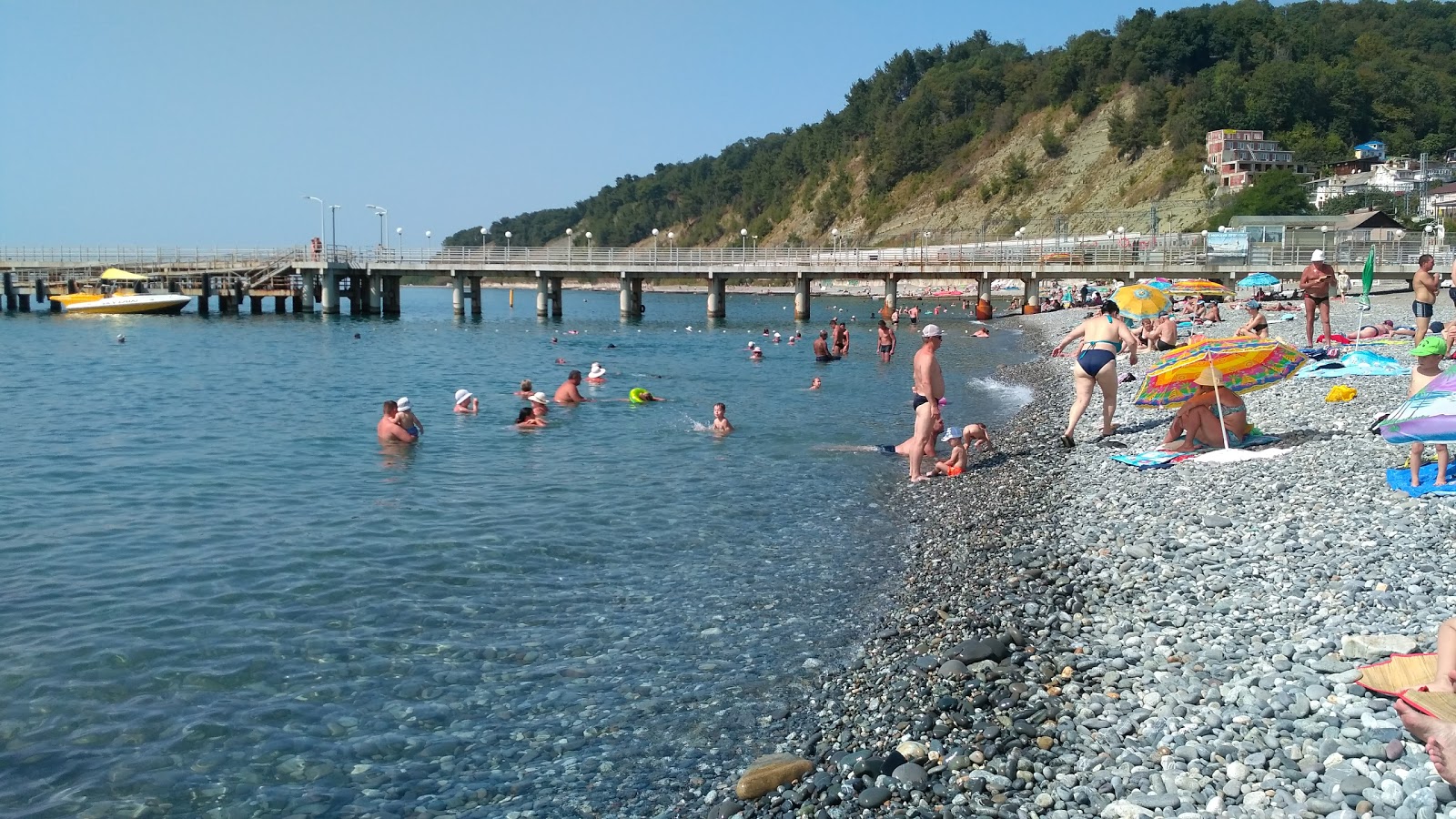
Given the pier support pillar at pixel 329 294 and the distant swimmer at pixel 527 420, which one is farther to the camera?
the pier support pillar at pixel 329 294

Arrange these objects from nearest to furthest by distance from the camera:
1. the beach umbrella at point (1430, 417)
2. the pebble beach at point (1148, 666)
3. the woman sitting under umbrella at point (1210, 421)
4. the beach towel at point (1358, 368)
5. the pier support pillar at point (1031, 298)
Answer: the pebble beach at point (1148, 666)
the beach umbrella at point (1430, 417)
the woman sitting under umbrella at point (1210, 421)
the beach towel at point (1358, 368)
the pier support pillar at point (1031, 298)

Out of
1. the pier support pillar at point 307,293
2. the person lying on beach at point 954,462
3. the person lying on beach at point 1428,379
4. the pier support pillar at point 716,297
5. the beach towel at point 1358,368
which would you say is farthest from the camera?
the pier support pillar at point 307,293

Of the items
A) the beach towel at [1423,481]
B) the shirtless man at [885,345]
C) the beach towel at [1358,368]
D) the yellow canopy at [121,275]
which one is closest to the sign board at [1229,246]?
the shirtless man at [885,345]

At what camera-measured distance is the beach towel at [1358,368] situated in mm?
16891

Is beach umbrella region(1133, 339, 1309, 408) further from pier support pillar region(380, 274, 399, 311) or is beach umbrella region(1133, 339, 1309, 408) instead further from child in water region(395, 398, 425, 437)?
pier support pillar region(380, 274, 399, 311)

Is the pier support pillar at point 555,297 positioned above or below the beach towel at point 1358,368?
above

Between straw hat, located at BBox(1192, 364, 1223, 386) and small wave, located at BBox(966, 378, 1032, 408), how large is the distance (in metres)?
10.3

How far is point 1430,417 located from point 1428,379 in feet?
11.5

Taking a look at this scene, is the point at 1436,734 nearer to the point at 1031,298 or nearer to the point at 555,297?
the point at 1031,298

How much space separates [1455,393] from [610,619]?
6.10 meters

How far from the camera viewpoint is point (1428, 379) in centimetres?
999

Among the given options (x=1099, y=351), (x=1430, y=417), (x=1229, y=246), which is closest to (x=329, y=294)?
(x=1229, y=246)

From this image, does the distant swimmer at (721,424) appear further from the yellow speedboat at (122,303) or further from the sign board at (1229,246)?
the yellow speedboat at (122,303)

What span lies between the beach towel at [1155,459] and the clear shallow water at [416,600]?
A: 2.86 metres
